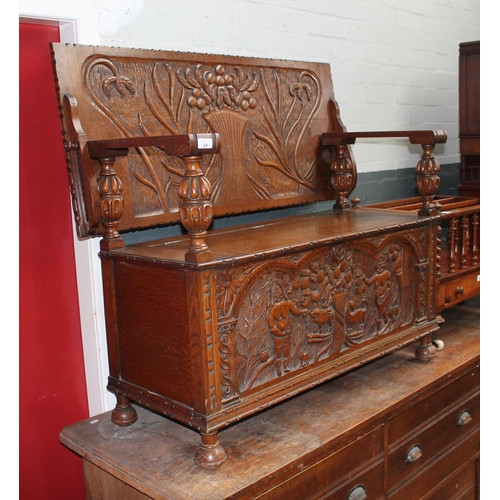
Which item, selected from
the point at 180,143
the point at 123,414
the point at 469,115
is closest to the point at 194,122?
the point at 180,143

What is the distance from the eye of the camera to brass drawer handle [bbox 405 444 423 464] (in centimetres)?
231

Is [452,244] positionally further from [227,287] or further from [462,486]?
[227,287]

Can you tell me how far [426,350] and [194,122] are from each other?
128cm

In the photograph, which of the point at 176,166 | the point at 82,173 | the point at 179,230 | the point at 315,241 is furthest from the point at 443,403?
the point at 82,173

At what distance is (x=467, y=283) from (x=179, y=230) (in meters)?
1.41

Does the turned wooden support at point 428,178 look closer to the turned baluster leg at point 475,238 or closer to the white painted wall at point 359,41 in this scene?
the turned baluster leg at point 475,238

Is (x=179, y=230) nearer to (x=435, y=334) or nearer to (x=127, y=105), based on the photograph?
(x=127, y=105)

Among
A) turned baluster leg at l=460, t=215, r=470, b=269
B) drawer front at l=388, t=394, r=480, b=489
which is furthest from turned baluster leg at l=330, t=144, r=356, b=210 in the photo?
drawer front at l=388, t=394, r=480, b=489

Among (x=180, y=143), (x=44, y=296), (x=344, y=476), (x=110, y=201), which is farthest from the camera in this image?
(x=44, y=296)

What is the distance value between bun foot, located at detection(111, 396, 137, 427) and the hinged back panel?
22.2 inches

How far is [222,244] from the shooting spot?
196cm

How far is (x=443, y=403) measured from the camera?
2.50m

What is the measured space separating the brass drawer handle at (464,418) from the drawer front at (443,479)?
83mm

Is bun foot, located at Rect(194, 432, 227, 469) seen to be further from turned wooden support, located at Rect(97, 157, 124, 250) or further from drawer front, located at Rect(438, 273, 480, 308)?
drawer front, located at Rect(438, 273, 480, 308)
